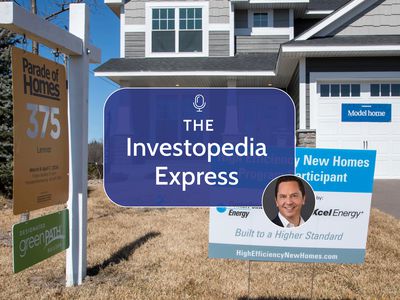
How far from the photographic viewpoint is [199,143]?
2611mm

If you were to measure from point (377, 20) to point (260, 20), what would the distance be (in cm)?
487

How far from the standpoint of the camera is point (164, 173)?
258 centimetres

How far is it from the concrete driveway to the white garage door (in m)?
0.91

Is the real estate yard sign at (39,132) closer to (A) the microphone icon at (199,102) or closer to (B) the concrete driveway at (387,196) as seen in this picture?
(A) the microphone icon at (199,102)

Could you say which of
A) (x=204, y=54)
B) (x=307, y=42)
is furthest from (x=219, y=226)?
(x=204, y=54)

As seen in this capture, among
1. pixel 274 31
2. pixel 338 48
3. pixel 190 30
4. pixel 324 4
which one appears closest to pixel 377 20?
pixel 338 48

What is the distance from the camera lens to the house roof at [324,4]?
16.8 metres

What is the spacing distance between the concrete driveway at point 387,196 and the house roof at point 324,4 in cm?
773

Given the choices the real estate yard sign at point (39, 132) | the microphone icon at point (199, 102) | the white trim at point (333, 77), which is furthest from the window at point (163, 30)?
the microphone icon at point (199, 102)

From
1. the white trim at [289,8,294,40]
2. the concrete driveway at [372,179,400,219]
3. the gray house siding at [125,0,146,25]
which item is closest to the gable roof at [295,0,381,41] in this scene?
the white trim at [289,8,294,40]

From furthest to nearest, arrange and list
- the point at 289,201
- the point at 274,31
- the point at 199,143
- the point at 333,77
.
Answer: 1. the point at 274,31
2. the point at 333,77
3. the point at 289,201
4. the point at 199,143

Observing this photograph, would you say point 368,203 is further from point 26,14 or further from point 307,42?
point 307,42

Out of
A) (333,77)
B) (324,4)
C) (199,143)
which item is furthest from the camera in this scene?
(324,4)

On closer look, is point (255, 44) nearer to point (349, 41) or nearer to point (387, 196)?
point (349, 41)
